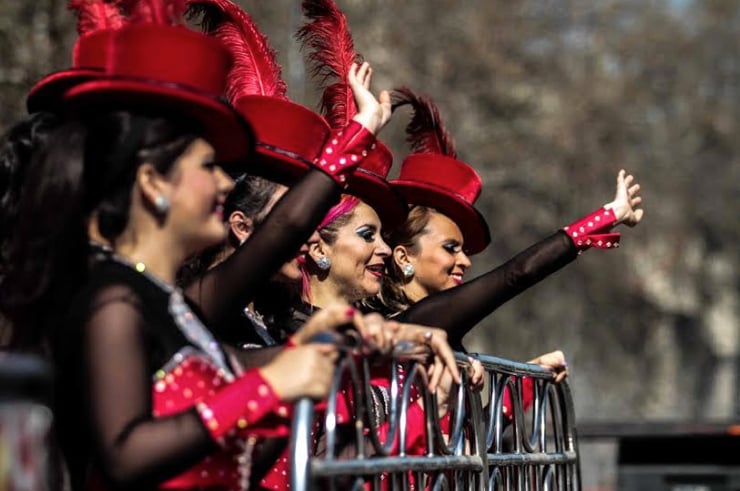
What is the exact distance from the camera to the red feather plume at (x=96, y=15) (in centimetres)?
384

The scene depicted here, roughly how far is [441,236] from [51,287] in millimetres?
3116

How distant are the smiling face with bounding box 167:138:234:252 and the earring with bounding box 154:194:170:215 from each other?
11 mm

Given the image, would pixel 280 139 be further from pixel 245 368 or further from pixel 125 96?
pixel 125 96

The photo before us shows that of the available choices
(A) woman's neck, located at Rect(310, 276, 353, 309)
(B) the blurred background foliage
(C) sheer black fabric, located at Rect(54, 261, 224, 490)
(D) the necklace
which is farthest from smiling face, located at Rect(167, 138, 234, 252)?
(B) the blurred background foliage

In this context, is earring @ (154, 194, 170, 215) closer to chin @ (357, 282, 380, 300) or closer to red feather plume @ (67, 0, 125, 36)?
red feather plume @ (67, 0, 125, 36)

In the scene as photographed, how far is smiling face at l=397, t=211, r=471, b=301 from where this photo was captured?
6.17 m

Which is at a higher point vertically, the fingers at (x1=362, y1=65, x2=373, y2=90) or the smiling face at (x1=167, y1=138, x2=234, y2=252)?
the fingers at (x1=362, y1=65, x2=373, y2=90)

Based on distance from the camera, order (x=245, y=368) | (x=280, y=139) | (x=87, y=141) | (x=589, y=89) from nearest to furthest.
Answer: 1. (x=87, y=141)
2. (x=245, y=368)
3. (x=280, y=139)
4. (x=589, y=89)

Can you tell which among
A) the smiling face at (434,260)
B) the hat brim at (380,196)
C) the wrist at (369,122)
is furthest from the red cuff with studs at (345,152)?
the smiling face at (434,260)

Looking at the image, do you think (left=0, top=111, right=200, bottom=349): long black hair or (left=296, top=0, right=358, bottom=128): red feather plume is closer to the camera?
(left=0, top=111, right=200, bottom=349): long black hair

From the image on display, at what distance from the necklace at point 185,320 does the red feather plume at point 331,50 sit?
7.11 feet

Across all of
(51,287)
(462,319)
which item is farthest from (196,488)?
(462,319)

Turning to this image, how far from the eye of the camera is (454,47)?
23.7 meters

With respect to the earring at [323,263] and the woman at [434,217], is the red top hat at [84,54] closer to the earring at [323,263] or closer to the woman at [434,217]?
the earring at [323,263]
